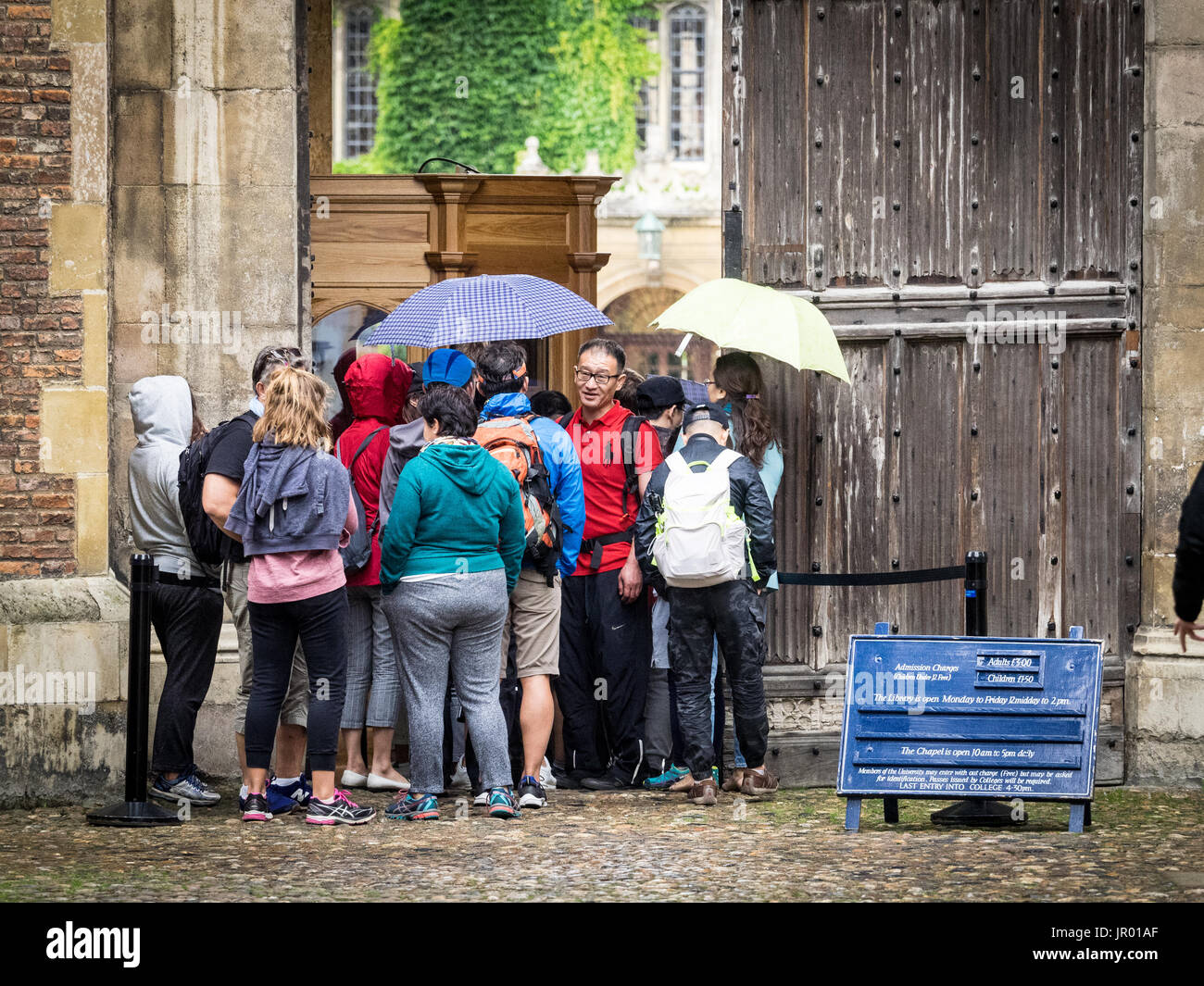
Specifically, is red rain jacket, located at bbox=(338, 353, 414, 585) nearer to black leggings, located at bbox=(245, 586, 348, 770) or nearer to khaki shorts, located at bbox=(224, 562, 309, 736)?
khaki shorts, located at bbox=(224, 562, 309, 736)

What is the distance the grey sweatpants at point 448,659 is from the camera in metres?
6.71

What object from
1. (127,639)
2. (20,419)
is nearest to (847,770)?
(127,639)

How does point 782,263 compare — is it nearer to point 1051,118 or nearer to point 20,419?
point 1051,118

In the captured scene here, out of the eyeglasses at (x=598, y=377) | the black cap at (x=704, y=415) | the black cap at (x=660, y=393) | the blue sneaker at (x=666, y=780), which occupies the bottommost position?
the blue sneaker at (x=666, y=780)

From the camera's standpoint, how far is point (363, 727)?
25.5 ft

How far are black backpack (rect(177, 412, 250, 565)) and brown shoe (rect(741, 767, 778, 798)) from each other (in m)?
2.51

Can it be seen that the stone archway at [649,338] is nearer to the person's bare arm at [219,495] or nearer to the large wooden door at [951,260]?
the large wooden door at [951,260]

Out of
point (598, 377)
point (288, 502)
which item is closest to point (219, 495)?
point (288, 502)

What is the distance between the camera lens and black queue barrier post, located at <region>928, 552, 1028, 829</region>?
22.0ft

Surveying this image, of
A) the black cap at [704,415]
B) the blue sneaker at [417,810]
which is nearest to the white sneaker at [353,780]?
the blue sneaker at [417,810]

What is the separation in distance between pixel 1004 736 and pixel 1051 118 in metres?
3.18

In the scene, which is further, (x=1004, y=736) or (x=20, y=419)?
(x=20, y=419)

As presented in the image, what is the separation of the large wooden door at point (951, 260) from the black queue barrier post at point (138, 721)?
9.98 feet

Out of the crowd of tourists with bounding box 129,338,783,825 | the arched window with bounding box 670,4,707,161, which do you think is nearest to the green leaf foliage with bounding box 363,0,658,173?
the arched window with bounding box 670,4,707,161
